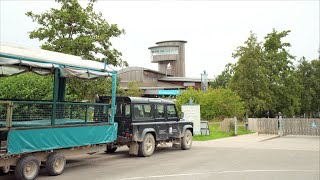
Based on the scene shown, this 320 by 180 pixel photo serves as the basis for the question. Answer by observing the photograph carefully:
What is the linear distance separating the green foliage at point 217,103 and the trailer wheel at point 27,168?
23900 millimetres

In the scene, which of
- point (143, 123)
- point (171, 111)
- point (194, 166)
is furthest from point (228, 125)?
point (194, 166)

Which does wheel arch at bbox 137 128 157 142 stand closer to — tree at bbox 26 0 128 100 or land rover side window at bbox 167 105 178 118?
land rover side window at bbox 167 105 178 118

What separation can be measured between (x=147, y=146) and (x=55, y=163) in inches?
190

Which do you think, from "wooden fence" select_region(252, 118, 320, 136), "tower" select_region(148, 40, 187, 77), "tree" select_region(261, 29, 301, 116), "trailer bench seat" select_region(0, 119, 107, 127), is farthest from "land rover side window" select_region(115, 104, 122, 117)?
"tower" select_region(148, 40, 187, 77)

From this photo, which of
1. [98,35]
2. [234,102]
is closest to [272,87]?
[234,102]

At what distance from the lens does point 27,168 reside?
352 inches

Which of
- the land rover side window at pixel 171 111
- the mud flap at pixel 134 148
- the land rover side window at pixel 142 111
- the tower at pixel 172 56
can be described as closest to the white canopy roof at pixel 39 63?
the land rover side window at pixel 142 111

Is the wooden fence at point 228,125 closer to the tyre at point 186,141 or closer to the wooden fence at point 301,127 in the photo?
the wooden fence at point 301,127

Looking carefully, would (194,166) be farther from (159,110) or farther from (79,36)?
(79,36)

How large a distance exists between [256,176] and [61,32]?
13.9m

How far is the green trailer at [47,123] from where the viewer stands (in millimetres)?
8719

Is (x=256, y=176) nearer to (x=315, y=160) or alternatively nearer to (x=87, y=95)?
(x=315, y=160)

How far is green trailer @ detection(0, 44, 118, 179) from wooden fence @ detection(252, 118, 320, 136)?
1801 centimetres

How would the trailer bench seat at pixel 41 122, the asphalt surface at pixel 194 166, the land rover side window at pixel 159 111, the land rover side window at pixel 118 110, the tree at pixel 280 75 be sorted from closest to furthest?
the trailer bench seat at pixel 41 122 < the asphalt surface at pixel 194 166 < the land rover side window at pixel 118 110 < the land rover side window at pixel 159 111 < the tree at pixel 280 75
